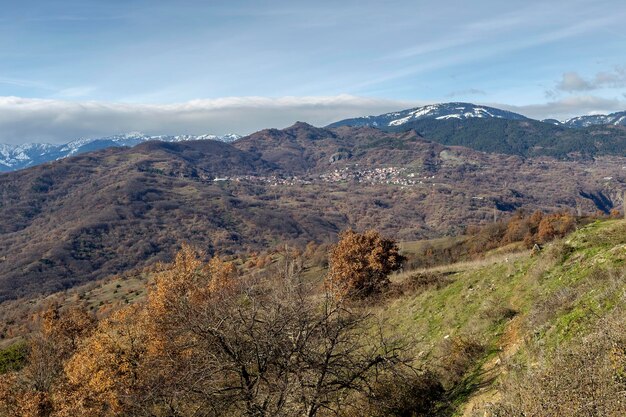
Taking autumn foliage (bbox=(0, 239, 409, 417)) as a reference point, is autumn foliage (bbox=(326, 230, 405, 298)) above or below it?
below

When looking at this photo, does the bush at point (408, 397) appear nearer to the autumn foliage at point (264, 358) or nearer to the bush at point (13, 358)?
the autumn foliage at point (264, 358)

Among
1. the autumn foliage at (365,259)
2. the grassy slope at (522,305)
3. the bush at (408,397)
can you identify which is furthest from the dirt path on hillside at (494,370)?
the autumn foliage at (365,259)

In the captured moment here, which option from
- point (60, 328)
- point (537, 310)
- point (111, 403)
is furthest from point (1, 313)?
point (537, 310)

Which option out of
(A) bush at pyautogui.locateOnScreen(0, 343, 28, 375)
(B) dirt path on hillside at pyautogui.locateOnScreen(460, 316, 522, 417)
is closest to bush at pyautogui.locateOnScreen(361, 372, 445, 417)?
(B) dirt path on hillside at pyautogui.locateOnScreen(460, 316, 522, 417)

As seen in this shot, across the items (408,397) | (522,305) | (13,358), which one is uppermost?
(522,305)

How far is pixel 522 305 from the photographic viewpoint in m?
15.8

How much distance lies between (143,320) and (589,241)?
25692 mm

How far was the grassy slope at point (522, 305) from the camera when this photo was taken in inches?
435

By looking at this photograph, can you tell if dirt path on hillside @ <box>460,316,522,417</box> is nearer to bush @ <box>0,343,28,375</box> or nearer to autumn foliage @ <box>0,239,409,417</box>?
autumn foliage @ <box>0,239,409,417</box>

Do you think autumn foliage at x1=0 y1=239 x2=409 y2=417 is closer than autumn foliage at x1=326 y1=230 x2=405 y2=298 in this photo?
Yes

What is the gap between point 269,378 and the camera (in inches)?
447

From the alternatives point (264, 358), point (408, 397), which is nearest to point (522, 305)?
point (408, 397)

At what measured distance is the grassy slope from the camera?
1105 centimetres

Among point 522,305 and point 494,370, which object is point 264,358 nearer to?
point 494,370
